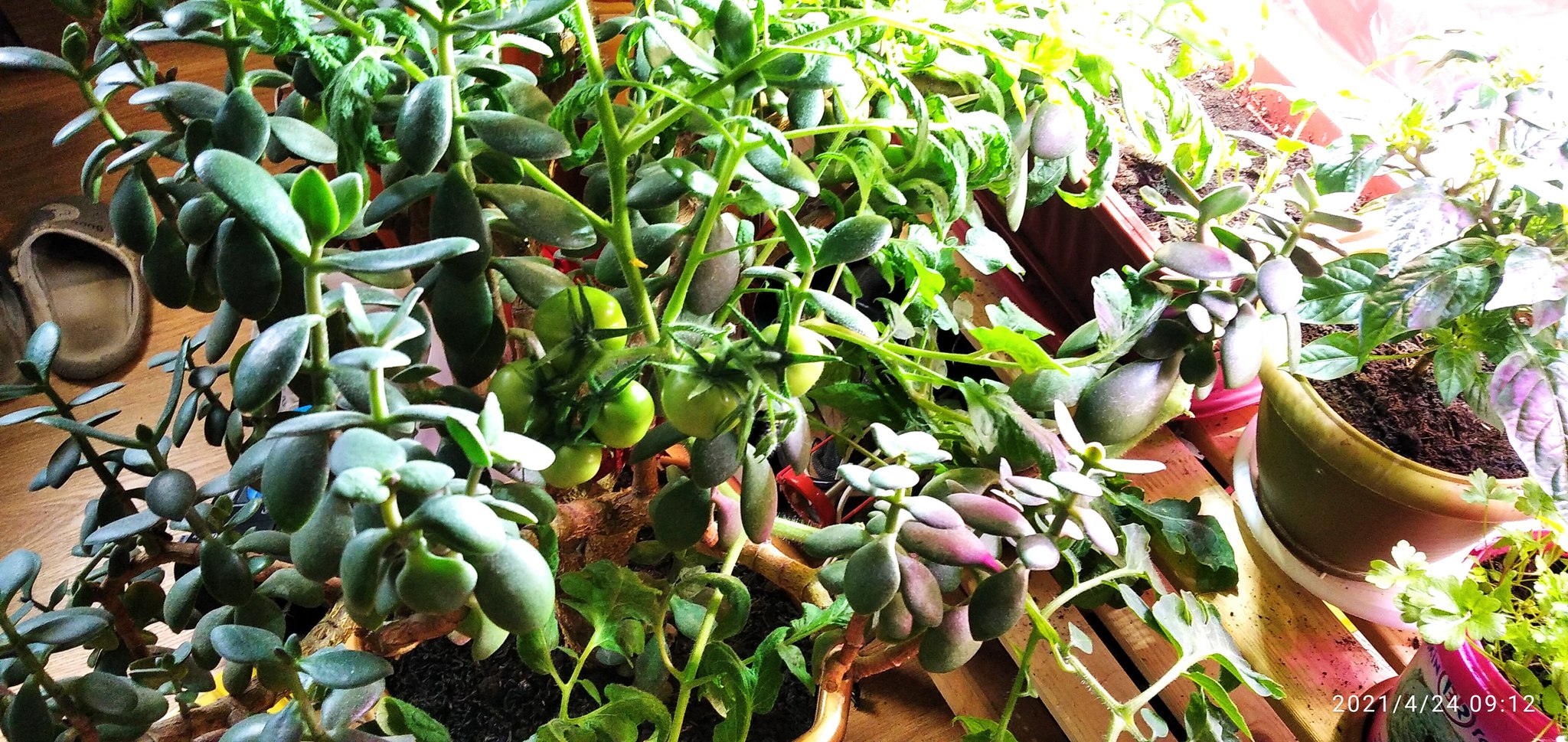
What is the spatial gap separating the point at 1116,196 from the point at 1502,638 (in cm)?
55

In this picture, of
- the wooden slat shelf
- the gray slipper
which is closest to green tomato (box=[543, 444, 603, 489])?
the wooden slat shelf

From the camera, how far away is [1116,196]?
3.42 ft

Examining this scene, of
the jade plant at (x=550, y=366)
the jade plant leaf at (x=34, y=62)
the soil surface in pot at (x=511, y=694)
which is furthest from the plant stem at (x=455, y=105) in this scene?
the soil surface in pot at (x=511, y=694)

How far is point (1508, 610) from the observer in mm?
726

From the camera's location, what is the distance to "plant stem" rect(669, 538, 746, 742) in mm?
727

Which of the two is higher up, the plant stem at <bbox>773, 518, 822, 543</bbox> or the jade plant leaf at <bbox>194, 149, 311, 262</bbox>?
the jade plant leaf at <bbox>194, 149, 311, 262</bbox>

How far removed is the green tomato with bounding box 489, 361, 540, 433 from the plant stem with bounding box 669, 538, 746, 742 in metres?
0.25

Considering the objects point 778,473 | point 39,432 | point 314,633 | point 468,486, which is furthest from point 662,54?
point 39,432

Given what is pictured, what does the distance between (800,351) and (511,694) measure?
0.61 m

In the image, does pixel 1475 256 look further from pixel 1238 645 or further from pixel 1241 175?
pixel 1241 175

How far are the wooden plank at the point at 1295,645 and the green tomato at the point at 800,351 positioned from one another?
0.46 meters

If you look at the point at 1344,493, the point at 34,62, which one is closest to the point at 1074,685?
the point at 1344,493

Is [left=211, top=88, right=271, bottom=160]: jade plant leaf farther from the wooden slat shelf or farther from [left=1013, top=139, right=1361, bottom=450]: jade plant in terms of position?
the wooden slat shelf

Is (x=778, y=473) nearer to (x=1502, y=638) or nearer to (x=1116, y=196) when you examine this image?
(x=1116, y=196)
